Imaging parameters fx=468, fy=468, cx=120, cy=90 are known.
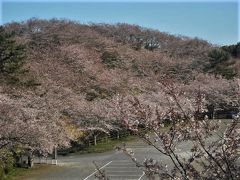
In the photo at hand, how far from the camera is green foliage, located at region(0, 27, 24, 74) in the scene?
32.7m

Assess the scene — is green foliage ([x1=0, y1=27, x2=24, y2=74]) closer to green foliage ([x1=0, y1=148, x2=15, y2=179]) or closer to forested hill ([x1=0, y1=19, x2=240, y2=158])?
forested hill ([x1=0, y1=19, x2=240, y2=158])

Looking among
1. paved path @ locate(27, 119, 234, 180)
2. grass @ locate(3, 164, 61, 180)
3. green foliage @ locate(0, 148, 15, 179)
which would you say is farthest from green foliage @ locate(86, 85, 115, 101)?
green foliage @ locate(0, 148, 15, 179)

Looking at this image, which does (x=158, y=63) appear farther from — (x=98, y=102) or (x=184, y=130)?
(x=184, y=130)

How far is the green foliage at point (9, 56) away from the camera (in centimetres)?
3269

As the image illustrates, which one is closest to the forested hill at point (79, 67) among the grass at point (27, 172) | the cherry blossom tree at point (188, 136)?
the grass at point (27, 172)

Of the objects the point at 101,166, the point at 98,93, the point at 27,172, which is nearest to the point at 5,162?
the point at 27,172

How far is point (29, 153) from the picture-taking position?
2356 cm

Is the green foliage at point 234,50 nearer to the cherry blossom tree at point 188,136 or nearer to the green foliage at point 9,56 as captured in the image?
the green foliage at point 9,56

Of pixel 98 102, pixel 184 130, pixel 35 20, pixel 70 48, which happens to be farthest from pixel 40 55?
pixel 184 130

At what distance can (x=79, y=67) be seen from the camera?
45719mm

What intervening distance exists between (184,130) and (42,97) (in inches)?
910

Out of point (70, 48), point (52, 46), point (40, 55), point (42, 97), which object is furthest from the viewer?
point (52, 46)

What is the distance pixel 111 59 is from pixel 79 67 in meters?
8.15

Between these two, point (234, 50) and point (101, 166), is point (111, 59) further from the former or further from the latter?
point (101, 166)
